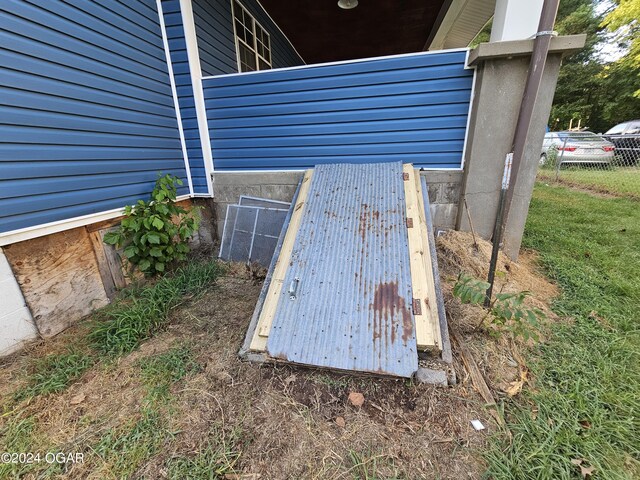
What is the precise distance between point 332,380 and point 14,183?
2483 millimetres

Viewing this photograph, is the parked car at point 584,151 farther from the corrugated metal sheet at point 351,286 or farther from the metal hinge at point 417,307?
the metal hinge at point 417,307

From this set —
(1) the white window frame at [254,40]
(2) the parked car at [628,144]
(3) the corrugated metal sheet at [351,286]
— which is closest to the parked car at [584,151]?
(2) the parked car at [628,144]

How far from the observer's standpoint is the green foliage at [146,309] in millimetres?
2029

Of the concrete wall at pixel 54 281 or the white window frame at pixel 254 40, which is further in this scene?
the white window frame at pixel 254 40

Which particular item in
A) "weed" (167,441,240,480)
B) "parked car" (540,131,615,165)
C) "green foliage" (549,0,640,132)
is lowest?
"weed" (167,441,240,480)

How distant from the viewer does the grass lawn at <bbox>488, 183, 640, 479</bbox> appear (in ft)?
4.09

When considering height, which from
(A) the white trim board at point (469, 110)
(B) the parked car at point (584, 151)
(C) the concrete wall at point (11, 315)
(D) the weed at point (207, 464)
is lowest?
(D) the weed at point (207, 464)

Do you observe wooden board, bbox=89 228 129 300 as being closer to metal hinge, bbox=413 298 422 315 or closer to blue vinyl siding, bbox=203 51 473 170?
blue vinyl siding, bbox=203 51 473 170

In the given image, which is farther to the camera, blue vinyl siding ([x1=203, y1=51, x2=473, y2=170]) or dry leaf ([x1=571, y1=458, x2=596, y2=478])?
blue vinyl siding ([x1=203, y1=51, x2=473, y2=170])

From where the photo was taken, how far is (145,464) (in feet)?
4.25

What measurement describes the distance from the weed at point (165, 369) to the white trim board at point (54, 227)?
1.22 metres

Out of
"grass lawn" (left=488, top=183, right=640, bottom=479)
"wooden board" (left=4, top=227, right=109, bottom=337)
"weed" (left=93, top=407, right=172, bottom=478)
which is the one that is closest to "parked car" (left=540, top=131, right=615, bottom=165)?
"grass lawn" (left=488, top=183, right=640, bottom=479)

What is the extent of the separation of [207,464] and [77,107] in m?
2.68

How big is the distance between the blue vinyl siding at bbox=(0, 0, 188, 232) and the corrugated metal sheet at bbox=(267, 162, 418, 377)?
182 cm
